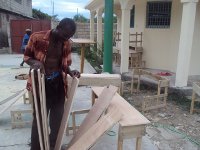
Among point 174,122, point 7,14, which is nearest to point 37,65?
point 174,122

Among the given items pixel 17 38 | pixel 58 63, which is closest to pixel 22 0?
pixel 17 38

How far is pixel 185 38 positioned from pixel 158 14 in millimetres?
2893

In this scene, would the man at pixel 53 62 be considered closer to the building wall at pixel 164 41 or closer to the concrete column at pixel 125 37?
the concrete column at pixel 125 37

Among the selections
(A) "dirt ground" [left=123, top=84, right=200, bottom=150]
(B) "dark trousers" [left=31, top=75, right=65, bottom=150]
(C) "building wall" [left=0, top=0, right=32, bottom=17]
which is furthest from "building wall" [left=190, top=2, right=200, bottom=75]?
(C) "building wall" [left=0, top=0, right=32, bottom=17]

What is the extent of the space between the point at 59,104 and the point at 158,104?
3.52 m

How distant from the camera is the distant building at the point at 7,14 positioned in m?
17.6

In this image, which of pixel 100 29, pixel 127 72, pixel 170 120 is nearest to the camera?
pixel 170 120

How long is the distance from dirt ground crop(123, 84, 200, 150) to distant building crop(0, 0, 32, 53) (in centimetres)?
1288

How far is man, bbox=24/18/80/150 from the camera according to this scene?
2.77 m

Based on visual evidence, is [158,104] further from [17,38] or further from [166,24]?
[17,38]

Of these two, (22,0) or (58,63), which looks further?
(22,0)

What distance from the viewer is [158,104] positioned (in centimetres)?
614

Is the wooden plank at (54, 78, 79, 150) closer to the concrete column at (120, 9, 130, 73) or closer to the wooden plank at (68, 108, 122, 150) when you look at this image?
the wooden plank at (68, 108, 122, 150)

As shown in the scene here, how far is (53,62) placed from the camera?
118 inches
